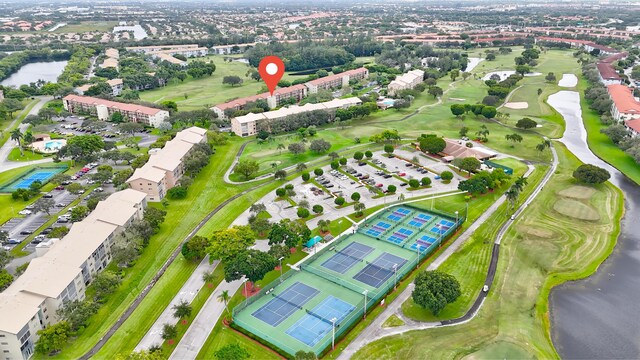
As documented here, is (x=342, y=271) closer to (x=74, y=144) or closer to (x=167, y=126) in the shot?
(x=74, y=144)

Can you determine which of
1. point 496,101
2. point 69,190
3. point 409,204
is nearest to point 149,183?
point 69,190

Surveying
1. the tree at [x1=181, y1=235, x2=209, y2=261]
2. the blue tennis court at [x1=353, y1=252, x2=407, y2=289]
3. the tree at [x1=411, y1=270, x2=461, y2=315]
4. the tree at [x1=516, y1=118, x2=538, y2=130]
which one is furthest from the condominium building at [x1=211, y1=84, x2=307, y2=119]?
the tree at [x1=411, y1=270, x2=461, y2=315]

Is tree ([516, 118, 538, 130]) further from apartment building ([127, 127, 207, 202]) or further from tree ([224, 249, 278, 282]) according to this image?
tree ([224, 249, 278, 282])

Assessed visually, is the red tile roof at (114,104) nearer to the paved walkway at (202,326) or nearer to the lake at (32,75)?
the lake at (32,75)

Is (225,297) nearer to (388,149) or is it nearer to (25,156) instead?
(388,149)

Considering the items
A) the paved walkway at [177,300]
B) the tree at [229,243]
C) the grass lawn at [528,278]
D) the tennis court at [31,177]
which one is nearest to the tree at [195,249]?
the tree at [229,243]
